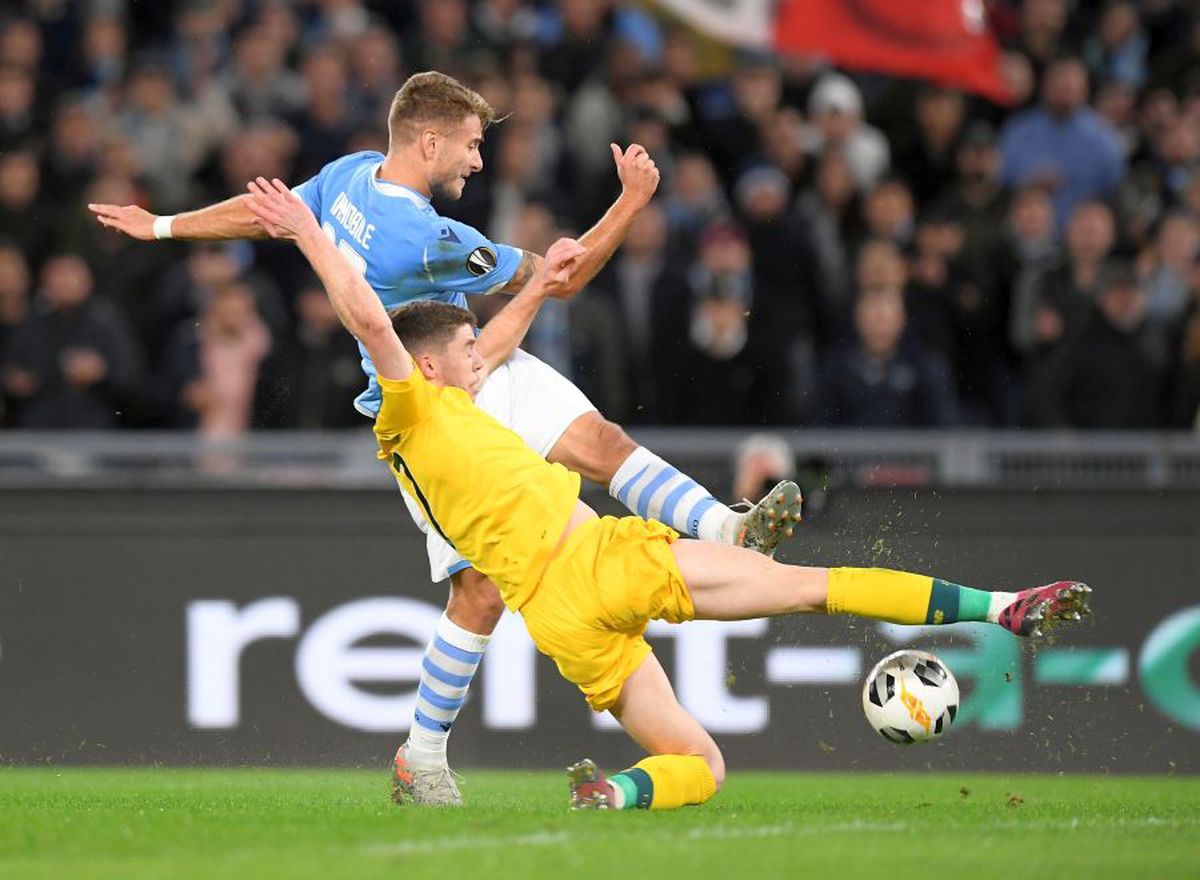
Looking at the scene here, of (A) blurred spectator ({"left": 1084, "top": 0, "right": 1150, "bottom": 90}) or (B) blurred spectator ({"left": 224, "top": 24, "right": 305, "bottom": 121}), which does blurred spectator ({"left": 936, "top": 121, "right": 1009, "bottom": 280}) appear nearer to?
(A) blurred spectator ({"left": 1084, "top": 0, "right": 1150, "bottom": 90})

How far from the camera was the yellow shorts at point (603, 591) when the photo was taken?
7.69 meters

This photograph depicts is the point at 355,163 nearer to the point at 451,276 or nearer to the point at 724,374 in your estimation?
the point at 451,276

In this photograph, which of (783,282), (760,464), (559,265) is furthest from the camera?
(783,282)

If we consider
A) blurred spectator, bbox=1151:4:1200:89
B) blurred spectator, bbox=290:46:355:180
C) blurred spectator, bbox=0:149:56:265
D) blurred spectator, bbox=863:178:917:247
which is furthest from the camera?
blurred spectator, bbox=1151:4:1200:89

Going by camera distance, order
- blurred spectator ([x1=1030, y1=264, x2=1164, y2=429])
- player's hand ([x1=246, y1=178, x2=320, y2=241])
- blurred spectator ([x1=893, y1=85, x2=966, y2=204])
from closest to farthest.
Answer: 1. player's hand ([x1=246, y1=178, x2=320, y2=241])
2. blurred spectator ([x1=1030, y1=264, x2=1164, y2=429])
3. blurred spectator ([x1=893, y1=85, x2=966, y2=204])

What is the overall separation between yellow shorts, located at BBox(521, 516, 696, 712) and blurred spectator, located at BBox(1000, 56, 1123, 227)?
749cm

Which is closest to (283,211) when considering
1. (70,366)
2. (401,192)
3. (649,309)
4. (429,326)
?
(429,326)

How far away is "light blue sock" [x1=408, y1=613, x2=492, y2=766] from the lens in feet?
29.1

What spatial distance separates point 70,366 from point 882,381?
4.47 metres

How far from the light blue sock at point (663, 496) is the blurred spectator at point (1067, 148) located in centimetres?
631

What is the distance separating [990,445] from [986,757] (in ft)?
5.46

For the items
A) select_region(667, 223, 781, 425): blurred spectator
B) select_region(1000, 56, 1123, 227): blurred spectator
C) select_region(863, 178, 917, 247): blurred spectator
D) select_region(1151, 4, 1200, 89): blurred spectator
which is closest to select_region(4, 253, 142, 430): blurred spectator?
select_region(667, 223, 781, 425): blurred spectator

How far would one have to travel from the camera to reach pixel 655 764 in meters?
7.96

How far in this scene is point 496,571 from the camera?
25.9 ft
